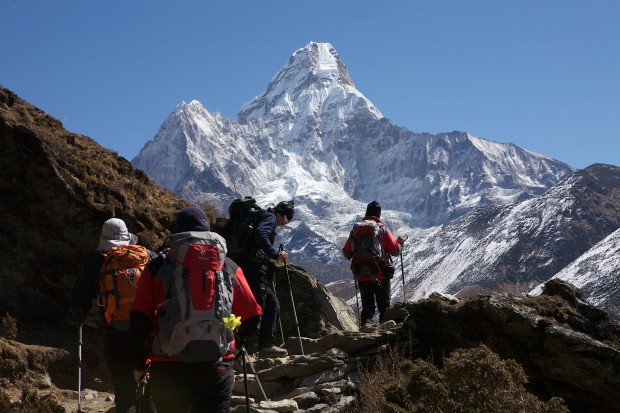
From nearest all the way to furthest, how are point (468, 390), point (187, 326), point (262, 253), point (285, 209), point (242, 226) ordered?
point (187, 326)
point (468, 390)
point (242, 226)
point (262, 253)
point (285, 209)

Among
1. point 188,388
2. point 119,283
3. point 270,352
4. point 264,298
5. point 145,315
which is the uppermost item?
point 264,298

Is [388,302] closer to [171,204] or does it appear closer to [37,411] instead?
[171,204]

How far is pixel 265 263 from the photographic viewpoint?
36.1 ft

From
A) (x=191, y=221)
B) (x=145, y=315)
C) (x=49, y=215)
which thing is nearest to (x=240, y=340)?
(x=145, y=315)

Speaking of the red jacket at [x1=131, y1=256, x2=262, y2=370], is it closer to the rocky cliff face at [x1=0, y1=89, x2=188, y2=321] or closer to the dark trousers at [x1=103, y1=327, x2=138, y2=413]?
the dark trousers at [x1=103, y1=327, x2=138, y2=413]

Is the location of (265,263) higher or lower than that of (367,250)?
lower

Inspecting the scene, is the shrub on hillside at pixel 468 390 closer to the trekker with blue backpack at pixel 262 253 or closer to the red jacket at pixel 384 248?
the trekker with blue backpack at pixel 262 253

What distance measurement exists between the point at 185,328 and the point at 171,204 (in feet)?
35.8

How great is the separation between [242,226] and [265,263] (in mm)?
687

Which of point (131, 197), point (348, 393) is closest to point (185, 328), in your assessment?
point (348, 393)

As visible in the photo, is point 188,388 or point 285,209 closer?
point 188,388

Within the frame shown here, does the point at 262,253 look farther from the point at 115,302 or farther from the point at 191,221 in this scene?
the point at 191,221

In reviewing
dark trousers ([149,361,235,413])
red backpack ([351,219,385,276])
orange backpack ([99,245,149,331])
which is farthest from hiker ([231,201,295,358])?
dark trousers ([149,361,235,413])

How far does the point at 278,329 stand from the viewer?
14273 mm
